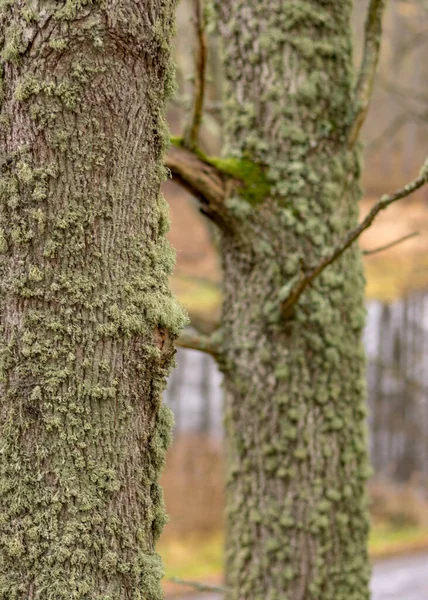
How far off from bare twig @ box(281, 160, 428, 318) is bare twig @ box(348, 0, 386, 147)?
77cm

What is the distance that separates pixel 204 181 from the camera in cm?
286

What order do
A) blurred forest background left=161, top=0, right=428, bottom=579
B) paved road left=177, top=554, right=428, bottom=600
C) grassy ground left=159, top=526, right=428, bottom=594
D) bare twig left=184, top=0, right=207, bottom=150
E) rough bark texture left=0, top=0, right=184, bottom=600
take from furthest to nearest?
blurred forest background left=161, top=0, right=428, bottom=579 < grassy ground left=159, top=526, right=428, bottom=594 < paved road left=177, top=554, right=428, bottom=600 < bare twig left=184, top=0, right=207, bottom=150 < rough bark texture left=0, top=0, right=184, bottom=600

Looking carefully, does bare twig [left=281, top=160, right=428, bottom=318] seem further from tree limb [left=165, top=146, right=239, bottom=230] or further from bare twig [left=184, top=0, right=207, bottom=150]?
bare twig [left=184, top=0, right=207, bottom=150]

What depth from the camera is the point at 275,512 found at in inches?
120

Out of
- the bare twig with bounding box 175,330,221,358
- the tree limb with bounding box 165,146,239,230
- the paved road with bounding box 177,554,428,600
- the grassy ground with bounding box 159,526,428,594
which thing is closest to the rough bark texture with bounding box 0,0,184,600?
the tree limb with bounding box 165,146,239,230

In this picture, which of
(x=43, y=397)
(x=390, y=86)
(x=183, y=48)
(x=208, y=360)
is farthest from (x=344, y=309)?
A: (x=208, y=360)

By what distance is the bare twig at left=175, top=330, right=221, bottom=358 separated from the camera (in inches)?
119

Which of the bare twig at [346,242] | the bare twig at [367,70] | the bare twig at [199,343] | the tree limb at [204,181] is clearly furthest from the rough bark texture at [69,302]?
the bare twig at [367,70]

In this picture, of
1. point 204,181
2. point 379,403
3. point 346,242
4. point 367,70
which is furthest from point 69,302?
point 379,403

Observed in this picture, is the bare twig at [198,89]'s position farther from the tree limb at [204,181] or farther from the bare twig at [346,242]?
the bare twig at [346,242]

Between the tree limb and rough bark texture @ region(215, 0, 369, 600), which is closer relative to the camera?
the tree limb

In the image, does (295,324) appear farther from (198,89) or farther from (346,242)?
(198,89)

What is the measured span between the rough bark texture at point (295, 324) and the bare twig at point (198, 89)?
311 mm

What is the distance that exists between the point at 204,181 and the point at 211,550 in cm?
768
